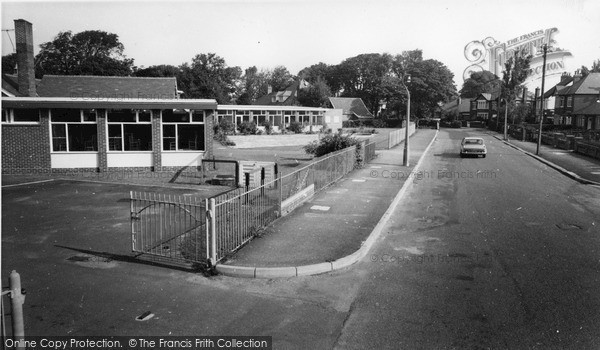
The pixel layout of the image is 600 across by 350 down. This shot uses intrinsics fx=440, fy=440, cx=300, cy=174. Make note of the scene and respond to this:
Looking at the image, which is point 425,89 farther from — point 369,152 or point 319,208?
point 319,208

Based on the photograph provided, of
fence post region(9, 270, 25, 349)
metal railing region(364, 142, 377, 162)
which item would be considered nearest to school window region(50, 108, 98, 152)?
metal railing region(364, 142, 377, 162)

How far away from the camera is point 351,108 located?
94500 millimetres

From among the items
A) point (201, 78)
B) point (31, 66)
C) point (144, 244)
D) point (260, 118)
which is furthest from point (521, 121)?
point (144, 244)

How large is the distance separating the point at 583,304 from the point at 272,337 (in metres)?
4.99

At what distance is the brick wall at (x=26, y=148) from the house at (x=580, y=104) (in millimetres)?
62210

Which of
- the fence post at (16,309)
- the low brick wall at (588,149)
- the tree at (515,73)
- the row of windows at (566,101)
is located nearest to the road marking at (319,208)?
the fence post at (16,309)

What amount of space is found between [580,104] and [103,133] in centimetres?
7200

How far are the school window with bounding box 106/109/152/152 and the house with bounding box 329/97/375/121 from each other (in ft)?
231

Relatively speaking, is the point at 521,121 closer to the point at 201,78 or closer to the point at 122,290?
the point at 201,78

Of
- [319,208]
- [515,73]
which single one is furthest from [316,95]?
[319,208]

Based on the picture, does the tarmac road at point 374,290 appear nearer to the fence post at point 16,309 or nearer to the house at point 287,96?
the fence post at point 16,309

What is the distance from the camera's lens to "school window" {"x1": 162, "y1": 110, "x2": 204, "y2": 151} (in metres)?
22.1

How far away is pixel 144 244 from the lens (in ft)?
33.6

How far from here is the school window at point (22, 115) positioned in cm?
2103
